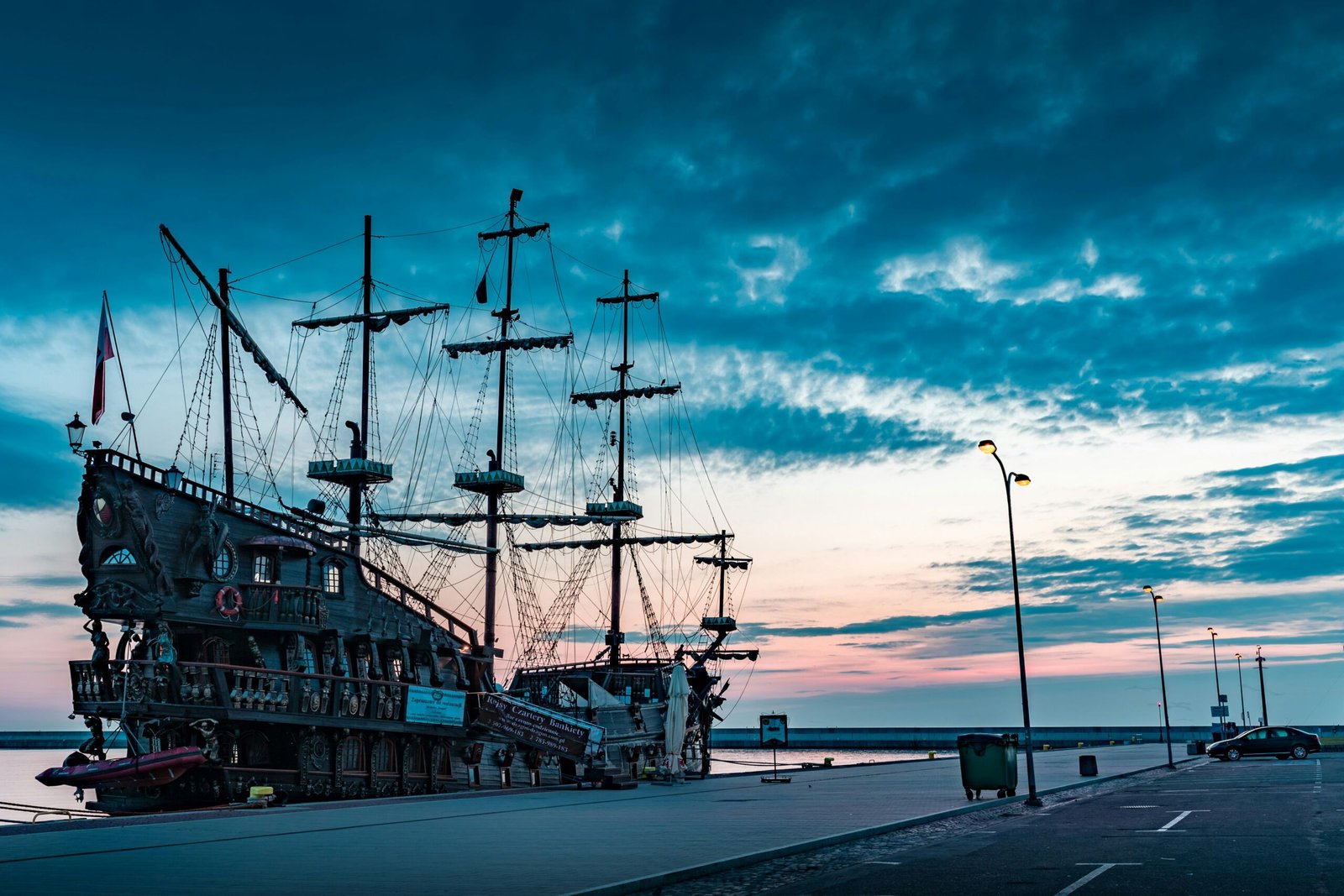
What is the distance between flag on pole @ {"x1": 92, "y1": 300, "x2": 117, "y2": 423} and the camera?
2980cm

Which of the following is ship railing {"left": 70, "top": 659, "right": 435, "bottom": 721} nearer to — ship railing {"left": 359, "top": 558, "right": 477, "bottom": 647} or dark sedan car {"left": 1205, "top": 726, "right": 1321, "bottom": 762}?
ship railing {"left": 359, "top": 558, "right": 477, "bottom": 647}

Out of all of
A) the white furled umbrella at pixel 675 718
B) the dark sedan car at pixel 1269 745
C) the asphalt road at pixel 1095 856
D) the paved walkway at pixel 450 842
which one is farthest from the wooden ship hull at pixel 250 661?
the dark sedan car at pixel 1269 745

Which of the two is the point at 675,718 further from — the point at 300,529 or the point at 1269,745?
the point at 1269,745

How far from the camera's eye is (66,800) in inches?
2628

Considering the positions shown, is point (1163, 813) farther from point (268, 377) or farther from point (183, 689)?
point (268, 377)

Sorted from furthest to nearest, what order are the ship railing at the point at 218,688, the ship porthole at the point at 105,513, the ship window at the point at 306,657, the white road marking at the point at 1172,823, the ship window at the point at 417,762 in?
the ship window at the point at 417,762, the ship window at the point at 306,657, the ship porthole at the point at 105,513, the ship railing at the point at 218,688, the white road marking at the point at 1172,823

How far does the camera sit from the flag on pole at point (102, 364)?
29.8 meters

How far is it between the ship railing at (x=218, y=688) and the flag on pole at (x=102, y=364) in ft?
22.2

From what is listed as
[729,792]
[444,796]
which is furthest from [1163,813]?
[444,796]

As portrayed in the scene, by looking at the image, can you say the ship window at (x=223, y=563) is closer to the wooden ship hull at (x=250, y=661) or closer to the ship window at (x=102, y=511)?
the wooden ship hull at (x=250, y=661)

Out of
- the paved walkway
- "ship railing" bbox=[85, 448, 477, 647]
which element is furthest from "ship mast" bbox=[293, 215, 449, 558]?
the paved walkway

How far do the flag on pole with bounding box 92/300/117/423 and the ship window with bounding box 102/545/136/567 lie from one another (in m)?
3.47

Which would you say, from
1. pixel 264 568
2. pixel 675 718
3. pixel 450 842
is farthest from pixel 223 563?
pixel 450 842

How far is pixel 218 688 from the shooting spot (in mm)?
29719
